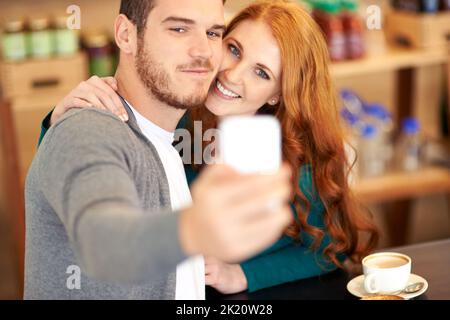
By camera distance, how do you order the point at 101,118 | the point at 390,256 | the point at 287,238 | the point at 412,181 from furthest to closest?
the point at 412,181
the point at 287,238
the point at 390,256
the point at 101,118

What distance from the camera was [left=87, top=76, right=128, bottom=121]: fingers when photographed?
133 centimetres

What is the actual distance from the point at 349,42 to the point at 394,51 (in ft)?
0.71

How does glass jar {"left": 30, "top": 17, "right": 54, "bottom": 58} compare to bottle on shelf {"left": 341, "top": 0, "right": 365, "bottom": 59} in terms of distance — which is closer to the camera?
glass jar {"left": 30, "top": 17, "right": 54, "bottom": 58}

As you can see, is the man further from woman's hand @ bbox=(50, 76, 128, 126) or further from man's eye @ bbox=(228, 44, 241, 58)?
man's eye @ bbox=(228, 44, 241, 58)

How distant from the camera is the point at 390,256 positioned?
1.47 meters

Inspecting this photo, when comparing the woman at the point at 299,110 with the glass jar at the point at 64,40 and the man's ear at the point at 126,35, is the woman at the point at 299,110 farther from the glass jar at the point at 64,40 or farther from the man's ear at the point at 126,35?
the glass jar at the point at 64,40

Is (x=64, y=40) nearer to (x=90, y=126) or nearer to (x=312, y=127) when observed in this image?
(x=312, y=127)

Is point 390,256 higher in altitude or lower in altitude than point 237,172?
lower

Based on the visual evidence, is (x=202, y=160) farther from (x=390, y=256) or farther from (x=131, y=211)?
(x=131, y=211)

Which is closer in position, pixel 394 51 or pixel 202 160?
pixel 202 160

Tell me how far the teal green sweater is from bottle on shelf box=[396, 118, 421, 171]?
51.9 inches

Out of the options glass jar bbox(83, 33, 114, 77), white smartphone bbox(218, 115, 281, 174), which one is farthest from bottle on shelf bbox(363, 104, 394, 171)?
white smartphone bbox(218, 115, 281, 174)
